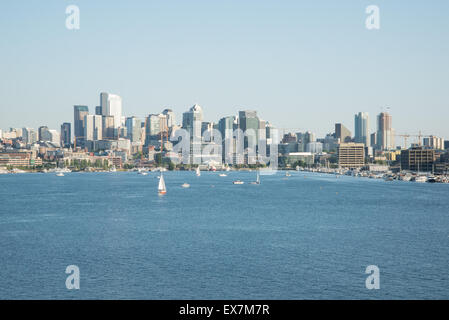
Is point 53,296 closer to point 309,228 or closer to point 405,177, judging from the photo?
point 309,228

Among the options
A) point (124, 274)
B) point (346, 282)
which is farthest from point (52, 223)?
point (346, 282)

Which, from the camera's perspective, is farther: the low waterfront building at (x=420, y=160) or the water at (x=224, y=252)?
the low waterfront building at (x=420, y=160)

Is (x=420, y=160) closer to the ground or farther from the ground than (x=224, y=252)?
farther from the ground

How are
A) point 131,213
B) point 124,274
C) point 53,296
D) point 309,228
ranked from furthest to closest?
1. point 131,213
2. point 309,228
3. point 124,274
4. point 53,296

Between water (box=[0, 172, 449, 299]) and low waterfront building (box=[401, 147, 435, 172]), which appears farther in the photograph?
low waterfront building (box=[401, 147, 435, 172])

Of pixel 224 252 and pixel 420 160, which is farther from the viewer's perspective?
pixel 420 160
